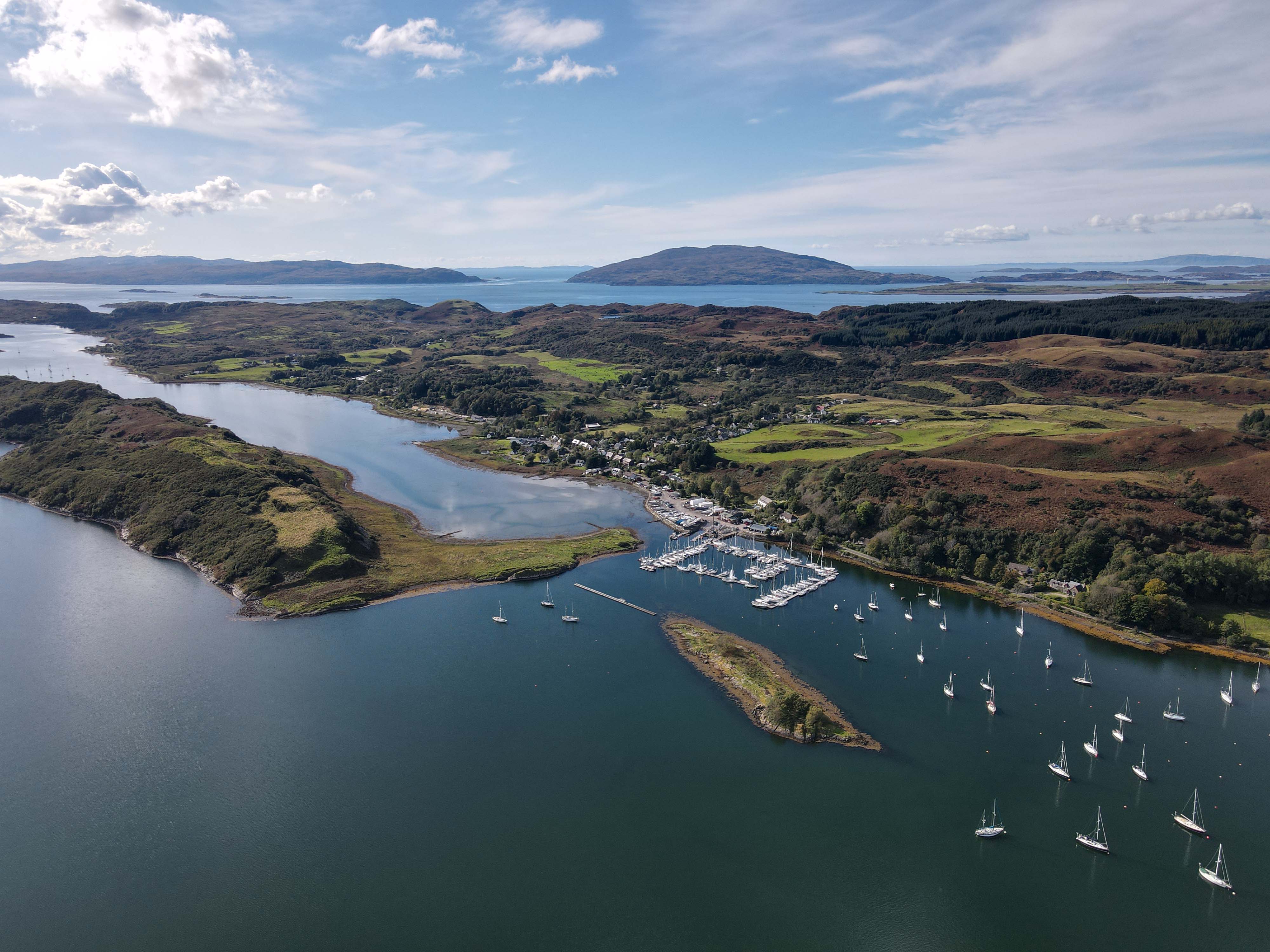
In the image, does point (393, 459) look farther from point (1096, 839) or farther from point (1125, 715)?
point (1096, 839)

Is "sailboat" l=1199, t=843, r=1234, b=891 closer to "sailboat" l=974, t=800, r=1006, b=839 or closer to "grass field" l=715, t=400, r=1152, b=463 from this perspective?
"sailboat" l=974, t=800, r=1006, b=839

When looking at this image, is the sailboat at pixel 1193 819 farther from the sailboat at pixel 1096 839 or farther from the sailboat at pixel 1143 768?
the sailboat at pixel 1096 839

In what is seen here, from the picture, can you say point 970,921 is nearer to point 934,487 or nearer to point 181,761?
point 181,761

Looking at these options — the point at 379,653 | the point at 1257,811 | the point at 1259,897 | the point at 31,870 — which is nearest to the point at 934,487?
the point at 1257,811

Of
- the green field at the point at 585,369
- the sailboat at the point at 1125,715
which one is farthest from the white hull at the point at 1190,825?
the green field at the point at 585,369

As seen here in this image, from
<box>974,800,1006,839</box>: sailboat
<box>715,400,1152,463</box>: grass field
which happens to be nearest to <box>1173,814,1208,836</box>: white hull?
<box>974,800,1006,839</box>: sailboat

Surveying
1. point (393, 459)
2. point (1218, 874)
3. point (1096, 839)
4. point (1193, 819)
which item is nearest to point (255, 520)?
point (393, 459)
